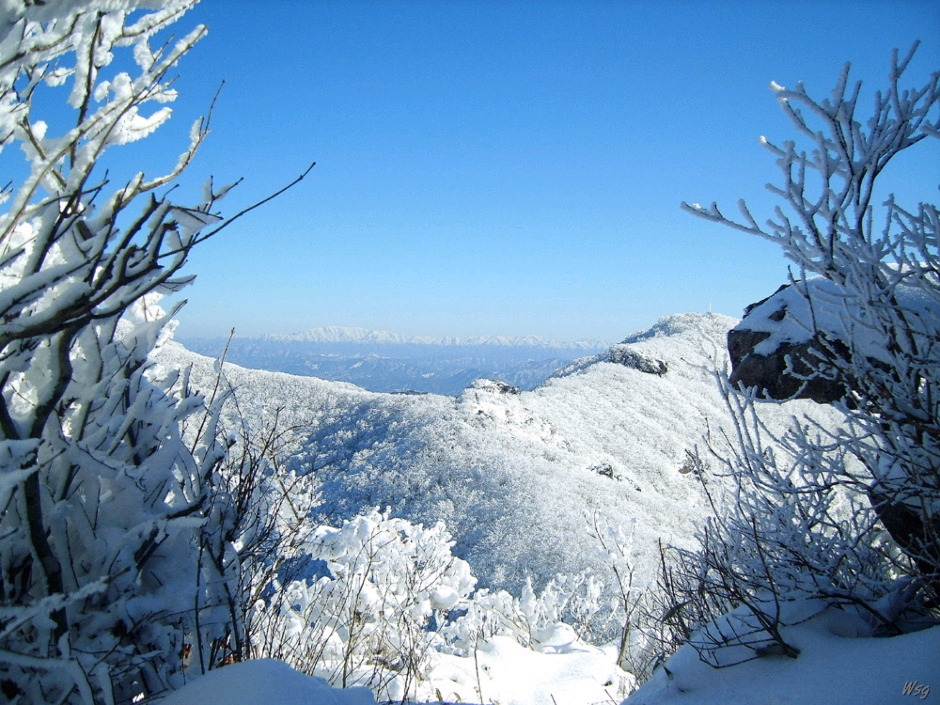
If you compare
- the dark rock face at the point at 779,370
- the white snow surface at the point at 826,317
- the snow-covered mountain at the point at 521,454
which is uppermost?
the white snow surface at the point at 826,317

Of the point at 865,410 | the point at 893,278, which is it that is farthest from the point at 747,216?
the point at 865,410

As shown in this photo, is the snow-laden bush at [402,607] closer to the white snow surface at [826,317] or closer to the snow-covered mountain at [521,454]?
the snow-covered mountain at [521,454]

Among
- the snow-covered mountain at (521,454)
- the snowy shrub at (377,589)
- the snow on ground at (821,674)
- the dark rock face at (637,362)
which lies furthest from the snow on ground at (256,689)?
the dark rock face at (637,362)

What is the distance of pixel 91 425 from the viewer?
1.89 metres

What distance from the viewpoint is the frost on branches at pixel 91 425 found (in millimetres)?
1361

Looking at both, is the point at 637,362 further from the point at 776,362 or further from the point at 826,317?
the point at 826,317

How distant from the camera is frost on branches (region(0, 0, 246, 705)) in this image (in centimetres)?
136

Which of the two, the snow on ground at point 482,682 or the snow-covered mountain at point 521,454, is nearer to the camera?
the snow on ground at point 482,682

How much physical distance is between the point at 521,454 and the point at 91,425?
18.5 metres

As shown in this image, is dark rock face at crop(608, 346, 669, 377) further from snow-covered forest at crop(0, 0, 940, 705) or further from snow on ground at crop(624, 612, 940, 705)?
snow on ground at crop(624, 612, 940, 705)

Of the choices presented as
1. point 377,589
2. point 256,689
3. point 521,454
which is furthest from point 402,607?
point 521,454

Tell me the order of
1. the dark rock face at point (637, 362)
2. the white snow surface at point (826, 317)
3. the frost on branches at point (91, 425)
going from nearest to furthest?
the frost on branches at point (91, 425) → the white snow surface at point (826, 317) → the dark rock face at point (637, 362)

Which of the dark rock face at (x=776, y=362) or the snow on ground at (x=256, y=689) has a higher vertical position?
the dark rock face at (x=776, y=362)

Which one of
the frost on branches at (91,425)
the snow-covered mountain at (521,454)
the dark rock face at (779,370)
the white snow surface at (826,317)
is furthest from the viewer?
the snow-covered mountain at (521,454)
